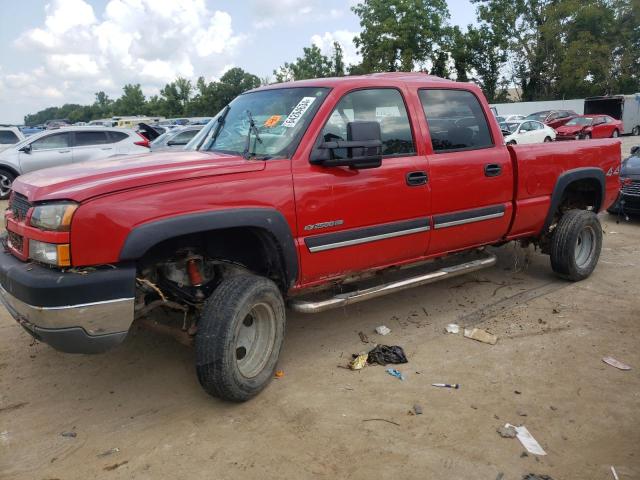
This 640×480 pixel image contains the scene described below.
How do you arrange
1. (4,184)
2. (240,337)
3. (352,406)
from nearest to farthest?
(352,406)
(240,337)
(4,184)

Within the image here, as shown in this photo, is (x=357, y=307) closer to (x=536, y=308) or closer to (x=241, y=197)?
(x=536, y=308)

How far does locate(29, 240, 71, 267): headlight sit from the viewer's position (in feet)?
8.85

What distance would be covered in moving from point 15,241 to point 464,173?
10.7 feet

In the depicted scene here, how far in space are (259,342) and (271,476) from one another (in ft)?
3.35

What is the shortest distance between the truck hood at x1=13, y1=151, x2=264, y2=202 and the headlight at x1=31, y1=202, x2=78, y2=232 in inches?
1.8

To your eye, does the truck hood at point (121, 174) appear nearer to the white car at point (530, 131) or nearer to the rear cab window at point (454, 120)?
the rear cab window at point (454, 120)

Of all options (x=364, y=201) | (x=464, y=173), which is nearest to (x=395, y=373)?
(x=364, y=201)

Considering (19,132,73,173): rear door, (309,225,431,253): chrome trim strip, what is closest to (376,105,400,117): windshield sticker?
(309,225,431,253): chrome trim strip

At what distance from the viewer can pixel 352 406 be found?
3.29 meters

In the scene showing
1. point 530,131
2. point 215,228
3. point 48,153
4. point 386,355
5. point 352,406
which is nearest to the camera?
point 215,228

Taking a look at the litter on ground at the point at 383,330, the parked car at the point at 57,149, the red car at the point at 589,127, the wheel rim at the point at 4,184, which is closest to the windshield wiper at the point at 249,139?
the litter on ground at the point at 383,330

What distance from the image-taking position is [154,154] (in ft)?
12.5

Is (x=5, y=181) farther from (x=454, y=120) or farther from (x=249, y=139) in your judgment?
(x=454, y=120)

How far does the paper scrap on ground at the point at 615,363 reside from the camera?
376 centimetres
